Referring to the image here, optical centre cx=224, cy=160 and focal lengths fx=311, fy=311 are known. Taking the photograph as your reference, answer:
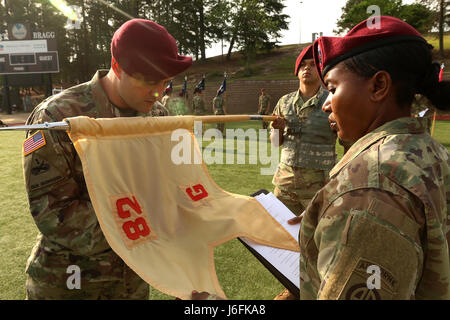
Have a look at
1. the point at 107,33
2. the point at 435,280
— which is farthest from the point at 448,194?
the point at 107,33

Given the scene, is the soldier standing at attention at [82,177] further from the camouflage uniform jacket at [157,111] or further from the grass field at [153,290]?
the grass field at [153,290]

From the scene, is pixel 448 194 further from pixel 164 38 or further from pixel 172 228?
pixel 164 38

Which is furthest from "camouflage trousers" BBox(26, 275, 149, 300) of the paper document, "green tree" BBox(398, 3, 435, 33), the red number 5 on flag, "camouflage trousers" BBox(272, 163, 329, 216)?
"green tree" BBox(398, 3, 435, 33)

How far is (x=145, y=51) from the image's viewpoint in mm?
1423

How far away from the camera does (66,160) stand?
1.36 metres

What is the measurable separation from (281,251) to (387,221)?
907 millimetres

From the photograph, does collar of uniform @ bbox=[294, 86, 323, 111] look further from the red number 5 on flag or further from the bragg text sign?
the bragg text sign

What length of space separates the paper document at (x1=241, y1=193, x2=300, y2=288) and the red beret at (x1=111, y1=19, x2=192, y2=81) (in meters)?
0.94

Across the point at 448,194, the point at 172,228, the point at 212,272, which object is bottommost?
the point at 212,272

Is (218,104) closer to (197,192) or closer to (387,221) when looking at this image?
(197,192)

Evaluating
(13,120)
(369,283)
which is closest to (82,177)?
(369,283)

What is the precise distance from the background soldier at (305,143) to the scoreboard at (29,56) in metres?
22.9

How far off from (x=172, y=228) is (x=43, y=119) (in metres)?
0.77

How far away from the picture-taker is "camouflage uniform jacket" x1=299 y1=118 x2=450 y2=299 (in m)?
0.69
